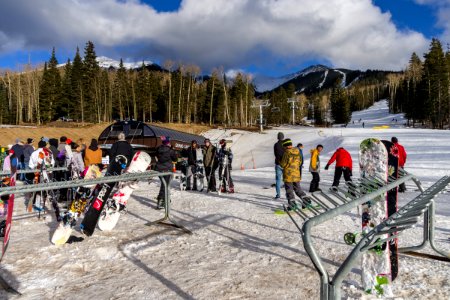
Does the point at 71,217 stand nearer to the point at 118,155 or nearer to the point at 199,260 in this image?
the point at 118,155

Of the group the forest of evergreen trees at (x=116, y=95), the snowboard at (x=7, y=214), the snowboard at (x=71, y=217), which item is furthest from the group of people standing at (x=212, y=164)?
the forest of evergreen trees at (x=116, y=95)

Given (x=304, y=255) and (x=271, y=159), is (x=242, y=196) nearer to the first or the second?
(x=304, y=255)

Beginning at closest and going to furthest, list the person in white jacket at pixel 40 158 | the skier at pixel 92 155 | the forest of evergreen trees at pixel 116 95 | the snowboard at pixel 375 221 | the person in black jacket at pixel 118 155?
the snowboard at pixel 375 221, the person in black jacket at pixel 118 155, the person in white jacket at pixel 40 158, the skier at pixel 92 155, the forest of evergreen trees at pixel 116 95

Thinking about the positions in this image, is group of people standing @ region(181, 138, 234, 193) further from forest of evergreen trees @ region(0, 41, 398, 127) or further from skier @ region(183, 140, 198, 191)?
forest of evergreen trees @ region(0, 41, 398, 127)

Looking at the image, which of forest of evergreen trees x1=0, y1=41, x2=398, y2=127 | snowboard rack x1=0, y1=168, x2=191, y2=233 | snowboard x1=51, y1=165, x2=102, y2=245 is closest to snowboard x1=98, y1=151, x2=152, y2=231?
snowboard x1=51, y1=165, x2=102, y2=245

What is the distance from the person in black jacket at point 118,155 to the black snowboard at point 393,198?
5.23m

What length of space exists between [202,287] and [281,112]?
298 ft

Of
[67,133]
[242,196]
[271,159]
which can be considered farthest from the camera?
[67,133]

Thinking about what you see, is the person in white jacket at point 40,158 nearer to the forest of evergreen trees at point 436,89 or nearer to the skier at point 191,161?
the skier at point 191,161

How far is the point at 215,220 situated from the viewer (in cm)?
709

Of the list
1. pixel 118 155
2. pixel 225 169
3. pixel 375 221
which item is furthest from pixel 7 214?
pixel 225 169

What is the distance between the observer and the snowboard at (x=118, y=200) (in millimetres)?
6250

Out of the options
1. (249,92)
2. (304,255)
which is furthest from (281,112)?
(304,255)

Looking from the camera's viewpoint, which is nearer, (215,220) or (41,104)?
(215,220)
